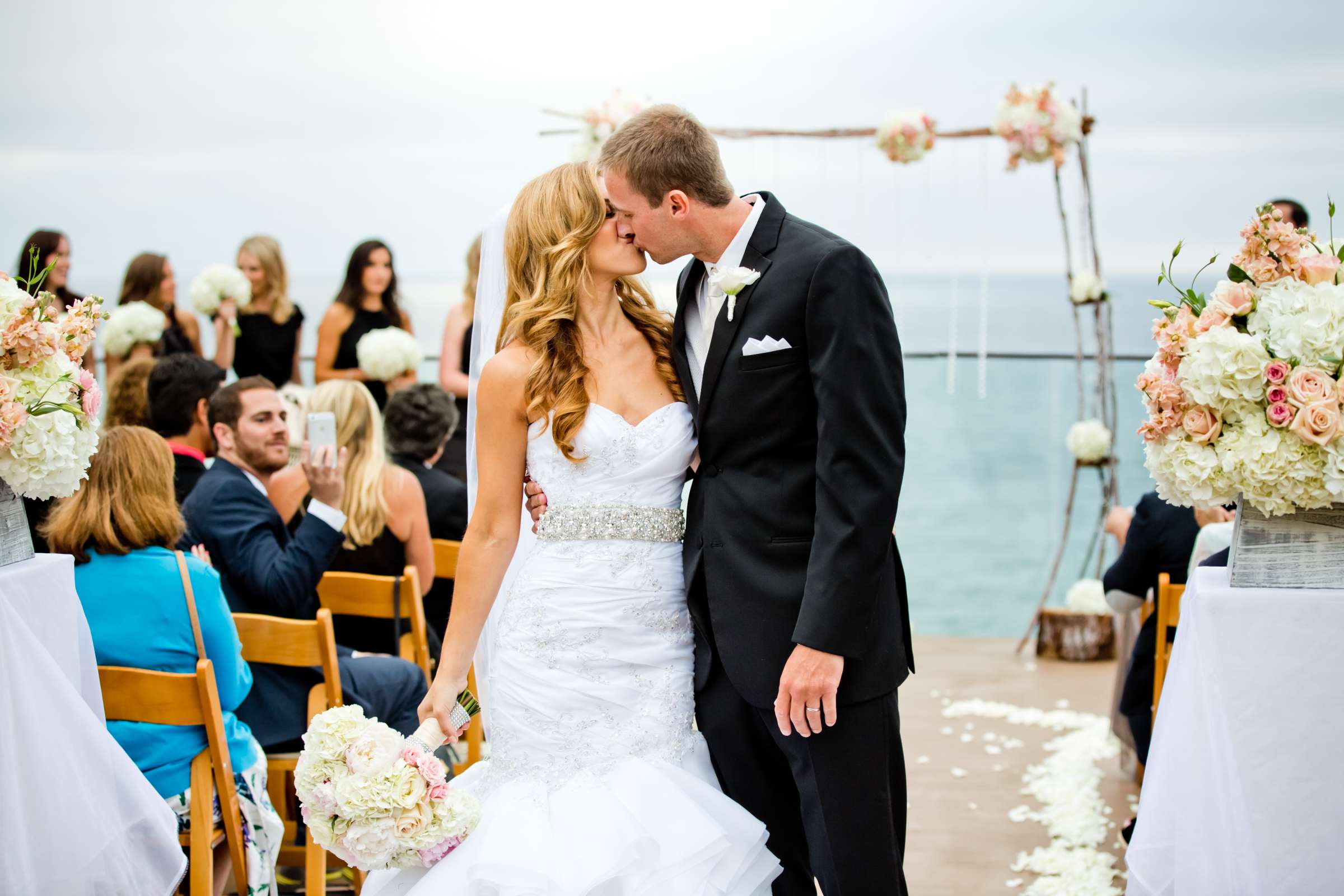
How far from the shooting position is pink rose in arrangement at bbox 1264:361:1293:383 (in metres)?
1.83

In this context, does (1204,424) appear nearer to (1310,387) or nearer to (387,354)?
(1310,387)

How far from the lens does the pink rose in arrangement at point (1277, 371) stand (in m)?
1.83

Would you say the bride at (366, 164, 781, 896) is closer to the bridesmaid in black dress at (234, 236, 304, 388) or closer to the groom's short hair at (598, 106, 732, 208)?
the groom's short hair at (598, 106, 732, 208)

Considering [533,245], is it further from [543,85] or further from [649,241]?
[543,85]

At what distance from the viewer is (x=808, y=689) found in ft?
6.44

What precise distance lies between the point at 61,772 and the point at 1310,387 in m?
2.11

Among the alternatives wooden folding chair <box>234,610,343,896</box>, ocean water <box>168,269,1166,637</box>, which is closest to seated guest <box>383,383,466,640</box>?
wooden folding chair <box>234,610,343,896</box>

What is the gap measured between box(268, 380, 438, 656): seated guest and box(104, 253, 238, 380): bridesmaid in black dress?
2.11 metres

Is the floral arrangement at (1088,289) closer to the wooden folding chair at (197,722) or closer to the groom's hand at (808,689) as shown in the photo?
the groom's hand at (808,689)

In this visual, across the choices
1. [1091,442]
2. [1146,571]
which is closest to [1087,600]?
[1091,442]

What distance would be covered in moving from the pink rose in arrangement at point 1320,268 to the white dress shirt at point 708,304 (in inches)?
35.1

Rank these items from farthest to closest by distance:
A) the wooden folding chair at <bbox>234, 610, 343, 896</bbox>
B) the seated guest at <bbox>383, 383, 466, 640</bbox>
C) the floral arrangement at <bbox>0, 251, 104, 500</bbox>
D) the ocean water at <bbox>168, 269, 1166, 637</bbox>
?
the ocean water at <bbox>168, 269, 1166, 637</bbox>, the seated guest at <bbox>383, 383, 466, 640</bbox>, the wooden folding chair at <bbox>234, 610, 343, 896</bbox>, the floral arrangement at <bbox>0, 251, 104, 500</bbox>

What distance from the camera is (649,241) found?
6.99ft

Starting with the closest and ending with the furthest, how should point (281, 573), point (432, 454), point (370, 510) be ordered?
point (281, 573) → point (370, 510) → point (432, 454)
